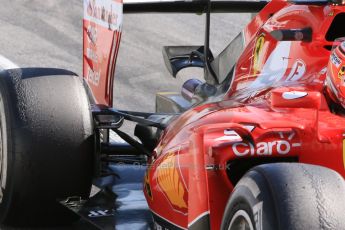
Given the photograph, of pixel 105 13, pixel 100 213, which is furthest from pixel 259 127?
pixel 105 13

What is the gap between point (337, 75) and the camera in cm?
365

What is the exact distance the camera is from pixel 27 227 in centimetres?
482

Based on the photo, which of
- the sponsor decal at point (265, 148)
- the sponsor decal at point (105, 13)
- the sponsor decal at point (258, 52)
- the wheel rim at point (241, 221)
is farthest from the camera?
the sponsor decal at point (105, 13)

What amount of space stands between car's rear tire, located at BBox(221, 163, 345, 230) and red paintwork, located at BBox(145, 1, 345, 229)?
363mm

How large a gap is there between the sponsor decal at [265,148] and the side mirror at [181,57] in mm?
2540

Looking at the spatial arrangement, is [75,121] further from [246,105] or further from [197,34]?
[197,34]

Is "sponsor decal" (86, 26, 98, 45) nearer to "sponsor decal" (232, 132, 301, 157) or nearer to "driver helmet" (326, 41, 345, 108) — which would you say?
"driver helmet" (326, 41, 345, 108)

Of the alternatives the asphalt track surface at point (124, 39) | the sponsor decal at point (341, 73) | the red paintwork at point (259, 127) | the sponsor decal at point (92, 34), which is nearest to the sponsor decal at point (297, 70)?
the red paintwork at point (259, 127)

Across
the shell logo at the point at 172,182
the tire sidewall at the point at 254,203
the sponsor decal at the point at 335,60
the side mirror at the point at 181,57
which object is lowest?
the shell logo at the point at 172,182

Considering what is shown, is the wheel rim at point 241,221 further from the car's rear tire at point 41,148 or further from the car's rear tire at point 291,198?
the car's rear tire at point 41,148

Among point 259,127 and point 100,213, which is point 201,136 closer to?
point 259,127

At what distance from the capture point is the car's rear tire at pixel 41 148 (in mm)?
4590

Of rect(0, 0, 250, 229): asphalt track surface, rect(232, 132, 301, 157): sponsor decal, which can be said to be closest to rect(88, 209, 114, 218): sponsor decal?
rect(232, 132, 301, 157): sponsor decal

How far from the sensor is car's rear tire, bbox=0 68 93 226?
4.59 metres
